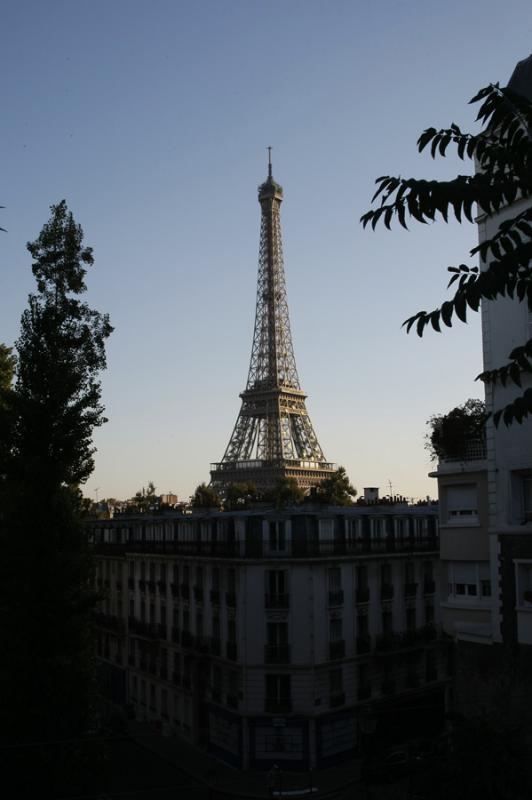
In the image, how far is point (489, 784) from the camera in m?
11.0

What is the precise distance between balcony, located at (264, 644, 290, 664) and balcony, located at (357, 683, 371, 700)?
4815mm

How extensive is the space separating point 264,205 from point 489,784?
149 m

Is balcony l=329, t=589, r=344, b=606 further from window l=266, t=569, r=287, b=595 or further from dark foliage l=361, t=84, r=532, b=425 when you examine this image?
dark foliage l=361, t=84, r=532, b=425

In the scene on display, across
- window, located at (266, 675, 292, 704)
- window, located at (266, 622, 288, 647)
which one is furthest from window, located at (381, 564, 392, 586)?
window, located at (266, 675, 292, 704)

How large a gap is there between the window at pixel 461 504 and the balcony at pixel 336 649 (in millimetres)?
21943

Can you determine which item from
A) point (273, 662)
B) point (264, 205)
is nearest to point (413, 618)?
point (273, 662)

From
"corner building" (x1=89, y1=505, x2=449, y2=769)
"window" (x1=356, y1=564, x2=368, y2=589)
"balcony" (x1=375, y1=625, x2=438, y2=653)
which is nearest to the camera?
"corner building" (x1=89, y1=505, x2=449, y2=769)

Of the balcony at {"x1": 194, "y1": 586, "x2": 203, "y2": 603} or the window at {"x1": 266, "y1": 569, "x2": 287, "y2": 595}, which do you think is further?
the balcony at {"x1": 194, "y1": 586, "x2": 203, "y2": 603}

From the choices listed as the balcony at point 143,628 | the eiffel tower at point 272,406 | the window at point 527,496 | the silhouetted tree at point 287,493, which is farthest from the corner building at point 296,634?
the eiffel tower at point 272,406

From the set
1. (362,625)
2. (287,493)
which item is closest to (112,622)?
(362,625)

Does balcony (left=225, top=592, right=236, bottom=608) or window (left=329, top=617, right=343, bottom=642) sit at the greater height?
balcony (left=225, top=592, right=236, bottom=608)

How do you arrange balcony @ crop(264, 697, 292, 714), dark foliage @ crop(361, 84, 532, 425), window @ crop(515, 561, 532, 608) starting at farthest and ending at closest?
balcony @ crop(264, 697, 292, 714) < window @ crop(515, 561, 532, 608) < dark foliage @ crop(361, 84, 532, 425)

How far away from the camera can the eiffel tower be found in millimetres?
136875

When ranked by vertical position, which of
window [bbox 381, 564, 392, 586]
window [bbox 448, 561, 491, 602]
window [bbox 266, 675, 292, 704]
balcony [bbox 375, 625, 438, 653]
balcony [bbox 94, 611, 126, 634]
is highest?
window [bbox 448, 561, 491, 602]
